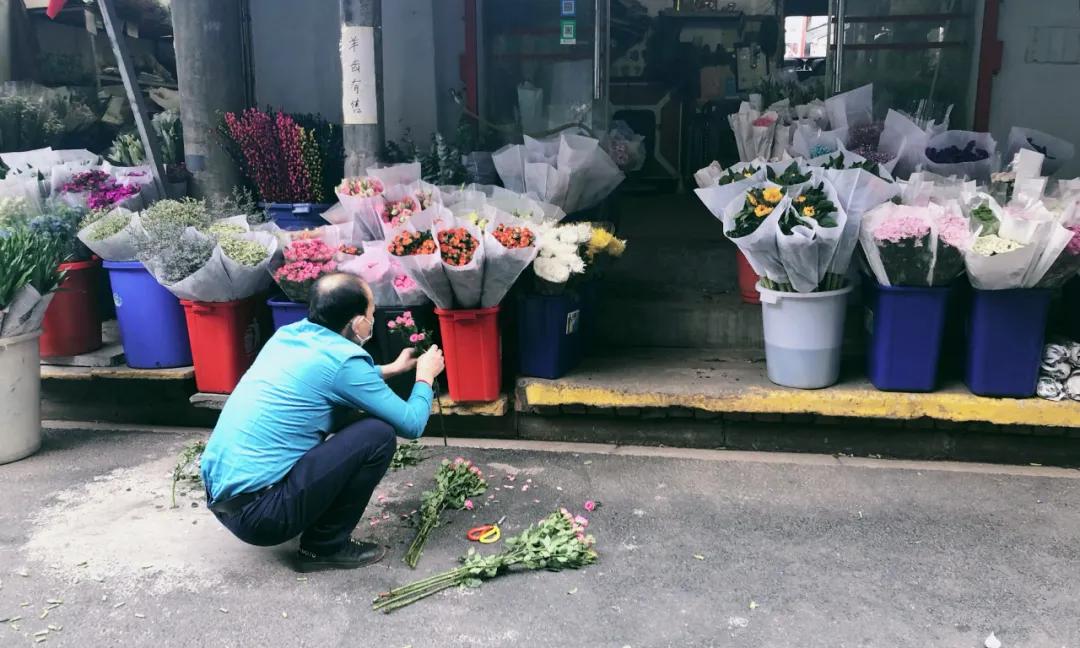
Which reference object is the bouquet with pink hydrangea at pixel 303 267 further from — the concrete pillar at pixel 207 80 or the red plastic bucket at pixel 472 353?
the concrete pillar at pixel 207 80

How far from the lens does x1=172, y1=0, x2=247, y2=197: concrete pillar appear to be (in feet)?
21.4

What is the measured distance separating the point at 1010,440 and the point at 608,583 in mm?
2577

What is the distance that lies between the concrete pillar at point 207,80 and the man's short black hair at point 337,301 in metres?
3.58

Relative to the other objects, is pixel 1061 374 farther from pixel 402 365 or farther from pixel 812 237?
pixel 402 365

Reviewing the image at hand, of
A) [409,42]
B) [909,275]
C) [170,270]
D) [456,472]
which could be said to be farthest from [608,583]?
[409,42]

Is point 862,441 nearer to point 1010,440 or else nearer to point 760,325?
point 1010,440

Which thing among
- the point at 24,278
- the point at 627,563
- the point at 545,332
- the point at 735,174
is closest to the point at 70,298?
the point at 24,278

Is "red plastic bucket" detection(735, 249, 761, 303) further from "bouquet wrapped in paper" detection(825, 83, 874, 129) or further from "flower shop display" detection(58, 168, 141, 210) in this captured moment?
"flower shop display" detection(58, 168, 141, 210)

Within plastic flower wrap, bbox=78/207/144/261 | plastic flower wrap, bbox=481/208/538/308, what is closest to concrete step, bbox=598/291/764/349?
plastic flower wrap, bbox=481/208/538/308

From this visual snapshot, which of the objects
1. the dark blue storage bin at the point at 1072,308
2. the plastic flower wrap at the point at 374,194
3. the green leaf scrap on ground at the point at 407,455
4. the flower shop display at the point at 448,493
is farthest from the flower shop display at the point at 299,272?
the dark blue storage bin at the point at 1072,308

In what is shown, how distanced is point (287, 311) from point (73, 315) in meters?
1.59

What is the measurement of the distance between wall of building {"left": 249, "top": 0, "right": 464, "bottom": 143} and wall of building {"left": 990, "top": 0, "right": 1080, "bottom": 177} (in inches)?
185

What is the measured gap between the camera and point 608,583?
3.71 meters

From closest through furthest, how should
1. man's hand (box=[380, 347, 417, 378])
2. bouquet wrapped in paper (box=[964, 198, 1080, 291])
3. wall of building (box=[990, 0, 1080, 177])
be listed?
1. man's hand (box=[380, 347, 417, 378])
2. bouquet wrapped in paper (box=[964, 198, 1080, 291])
3. wall of building (box=[990, 0, 1080, 177])
